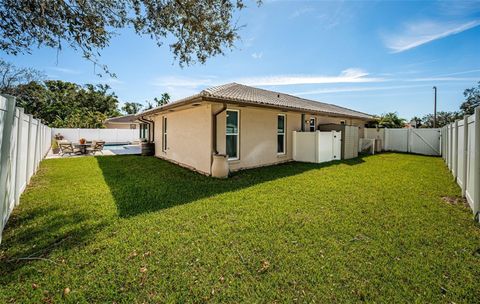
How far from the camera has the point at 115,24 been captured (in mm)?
5465

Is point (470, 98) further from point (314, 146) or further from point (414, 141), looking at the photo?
point (314, 146)

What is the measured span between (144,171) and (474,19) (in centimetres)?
1310

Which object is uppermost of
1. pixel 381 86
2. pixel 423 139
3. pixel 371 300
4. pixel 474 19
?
pixel 381 86

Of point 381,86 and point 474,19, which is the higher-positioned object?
point 381,86

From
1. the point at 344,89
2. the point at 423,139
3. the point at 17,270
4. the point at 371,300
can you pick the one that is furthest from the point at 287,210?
the point at 344,89

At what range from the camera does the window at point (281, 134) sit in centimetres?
1118

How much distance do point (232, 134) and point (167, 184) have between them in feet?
10.9

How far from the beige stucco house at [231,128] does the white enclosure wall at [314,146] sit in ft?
1.44

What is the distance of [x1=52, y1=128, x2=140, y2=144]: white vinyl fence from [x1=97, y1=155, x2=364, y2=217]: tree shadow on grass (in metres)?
20.5

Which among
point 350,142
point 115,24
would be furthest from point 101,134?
point 350,142

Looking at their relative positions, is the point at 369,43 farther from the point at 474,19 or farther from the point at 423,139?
the point at 423,139

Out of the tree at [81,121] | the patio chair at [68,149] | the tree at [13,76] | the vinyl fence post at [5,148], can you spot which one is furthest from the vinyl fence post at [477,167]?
the tree at [81,121]

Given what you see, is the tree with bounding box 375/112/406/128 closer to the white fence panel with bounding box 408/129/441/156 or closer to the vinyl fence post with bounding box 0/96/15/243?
the white fence panel with bounding box 408/129/441/156

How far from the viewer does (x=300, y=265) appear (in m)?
2.87
